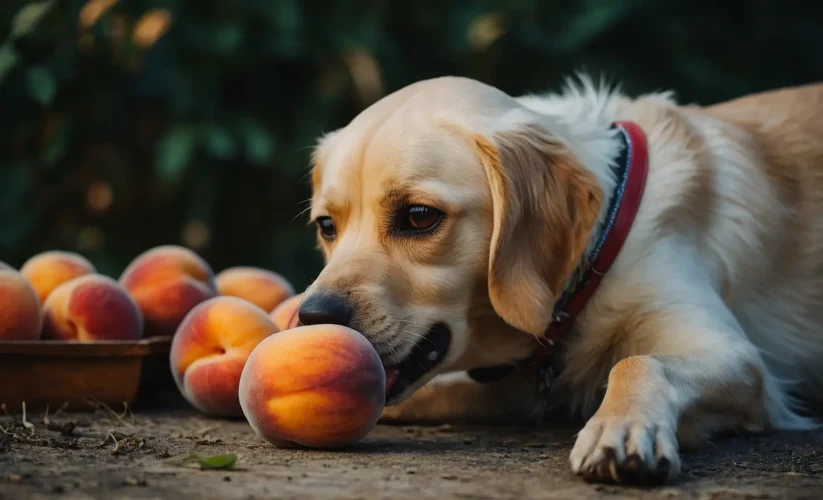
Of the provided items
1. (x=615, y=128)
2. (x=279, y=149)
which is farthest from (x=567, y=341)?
(x=279, y=149)

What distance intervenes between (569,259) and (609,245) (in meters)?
0.15

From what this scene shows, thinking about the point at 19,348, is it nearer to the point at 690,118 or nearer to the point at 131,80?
the point at 690,118

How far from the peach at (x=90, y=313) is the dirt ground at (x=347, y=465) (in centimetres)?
24

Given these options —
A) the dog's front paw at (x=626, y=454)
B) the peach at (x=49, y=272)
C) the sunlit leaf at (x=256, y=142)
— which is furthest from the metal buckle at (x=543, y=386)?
the sunlit leaf at (x=256, y=142)

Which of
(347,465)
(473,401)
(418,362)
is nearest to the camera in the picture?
(347,465)

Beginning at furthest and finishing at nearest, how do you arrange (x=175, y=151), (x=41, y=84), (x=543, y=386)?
(x=175, y=151) < (x=41, y=84) < (x=543, y=386)

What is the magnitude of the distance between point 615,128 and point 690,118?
0.30m

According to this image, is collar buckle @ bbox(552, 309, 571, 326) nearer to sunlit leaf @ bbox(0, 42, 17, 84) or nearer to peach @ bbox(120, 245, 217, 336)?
peach @ bbox(120, 245, 217, 336)

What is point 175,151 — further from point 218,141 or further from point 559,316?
point 559,316

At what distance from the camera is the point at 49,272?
3.09m

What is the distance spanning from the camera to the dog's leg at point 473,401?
2.83 meters

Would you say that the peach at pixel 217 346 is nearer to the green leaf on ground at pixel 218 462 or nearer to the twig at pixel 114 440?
the twig at pixel 114 440

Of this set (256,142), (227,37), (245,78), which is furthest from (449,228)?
(245,78)

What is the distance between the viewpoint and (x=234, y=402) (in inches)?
105
